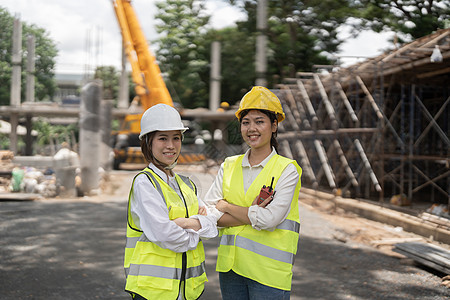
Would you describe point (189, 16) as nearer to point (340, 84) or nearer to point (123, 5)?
point (123, 5)

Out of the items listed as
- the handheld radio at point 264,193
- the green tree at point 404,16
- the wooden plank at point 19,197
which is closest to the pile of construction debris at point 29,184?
the wooden plank at point 19,197

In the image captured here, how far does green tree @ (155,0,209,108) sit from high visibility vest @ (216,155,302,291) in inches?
1330

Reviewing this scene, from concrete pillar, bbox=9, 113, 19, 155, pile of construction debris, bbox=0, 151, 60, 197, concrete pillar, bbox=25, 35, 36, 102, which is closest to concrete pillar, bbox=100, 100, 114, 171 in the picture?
pile of construction debris, bbox=0, 151, 60, 197

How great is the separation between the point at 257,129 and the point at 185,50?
38304 mm

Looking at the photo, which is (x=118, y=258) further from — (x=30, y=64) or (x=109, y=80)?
(x=109, y=80)

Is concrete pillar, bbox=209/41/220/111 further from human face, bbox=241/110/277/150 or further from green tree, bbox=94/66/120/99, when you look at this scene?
human face, bbox=241/110/277/150

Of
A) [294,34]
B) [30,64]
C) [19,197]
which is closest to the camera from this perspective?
[19,197]

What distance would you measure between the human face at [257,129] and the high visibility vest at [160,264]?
51 cm

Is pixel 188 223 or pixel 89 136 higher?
pixel 89 136

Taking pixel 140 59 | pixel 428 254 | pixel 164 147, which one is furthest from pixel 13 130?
pixel 164 147

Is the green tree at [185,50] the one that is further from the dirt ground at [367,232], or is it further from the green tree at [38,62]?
the dirt ground at [367,232]

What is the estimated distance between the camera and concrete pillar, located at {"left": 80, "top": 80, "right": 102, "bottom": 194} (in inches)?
470

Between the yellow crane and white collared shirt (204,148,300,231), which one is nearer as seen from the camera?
white collared shirt (204,148,300,231)

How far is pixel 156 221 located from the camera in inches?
81.1
